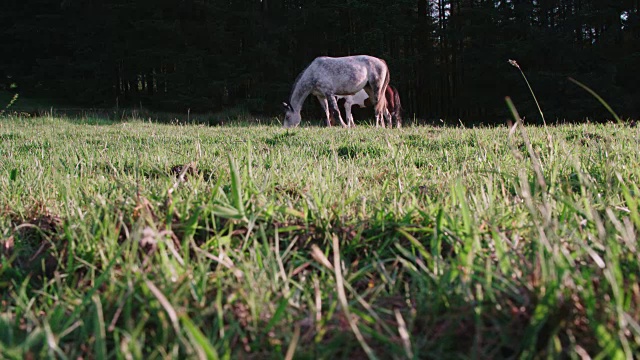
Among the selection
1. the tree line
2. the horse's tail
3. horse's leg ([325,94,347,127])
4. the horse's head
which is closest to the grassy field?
horse's leg ([325,94,347,127])

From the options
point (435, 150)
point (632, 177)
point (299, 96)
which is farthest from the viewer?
point (299, 96)

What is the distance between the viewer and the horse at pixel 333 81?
12.3 metres

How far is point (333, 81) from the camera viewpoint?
12352mm

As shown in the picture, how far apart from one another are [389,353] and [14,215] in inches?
65.5

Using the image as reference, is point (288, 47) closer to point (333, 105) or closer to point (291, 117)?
point (291, 117)

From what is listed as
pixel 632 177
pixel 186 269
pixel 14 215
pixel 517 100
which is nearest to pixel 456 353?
pixel 186 269

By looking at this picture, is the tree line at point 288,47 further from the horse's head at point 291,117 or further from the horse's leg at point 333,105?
the horse's head at point 291,117

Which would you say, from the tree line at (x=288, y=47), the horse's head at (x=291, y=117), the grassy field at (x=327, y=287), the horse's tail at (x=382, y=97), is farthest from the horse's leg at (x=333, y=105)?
the tree line at (x=288, y=47)

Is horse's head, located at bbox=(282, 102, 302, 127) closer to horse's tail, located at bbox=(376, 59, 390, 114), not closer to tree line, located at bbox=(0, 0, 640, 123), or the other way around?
horse's tail, located at bbox=(376, 59, 390, 114)

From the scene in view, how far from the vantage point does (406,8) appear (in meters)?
28.0

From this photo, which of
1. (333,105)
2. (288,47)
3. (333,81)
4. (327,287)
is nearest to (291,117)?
(333,105)

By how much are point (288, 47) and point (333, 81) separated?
18061mm

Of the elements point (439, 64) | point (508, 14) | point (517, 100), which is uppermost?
point (508, 14)

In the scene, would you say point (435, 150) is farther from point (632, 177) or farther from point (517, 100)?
point (517, 100)
